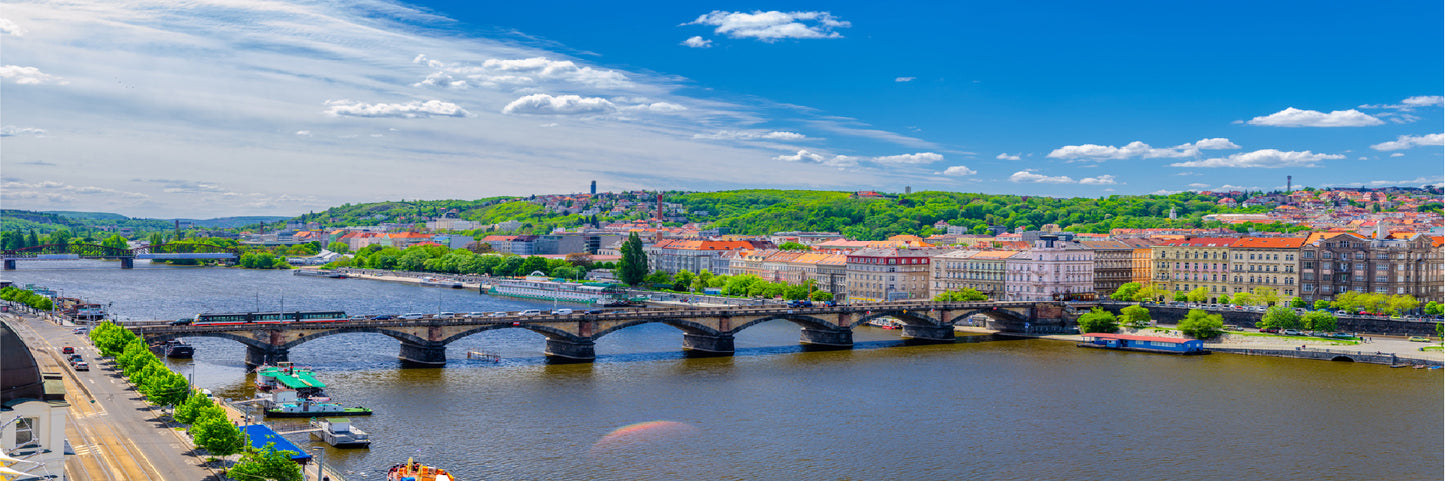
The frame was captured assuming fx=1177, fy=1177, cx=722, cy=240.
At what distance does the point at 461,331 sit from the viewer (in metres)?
73.9

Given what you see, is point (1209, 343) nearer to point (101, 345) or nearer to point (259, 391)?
point (259, 391)

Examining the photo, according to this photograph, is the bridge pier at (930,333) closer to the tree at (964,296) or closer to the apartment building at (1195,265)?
the tree at (964,296)

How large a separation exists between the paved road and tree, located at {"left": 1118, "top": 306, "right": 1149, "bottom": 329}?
77424 millimetres

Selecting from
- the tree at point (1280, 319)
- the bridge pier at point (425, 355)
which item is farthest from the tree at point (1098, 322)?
the bridge pier at point (425, 355)

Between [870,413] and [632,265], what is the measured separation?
101783 mm

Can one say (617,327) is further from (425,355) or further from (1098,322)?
(1098,322)

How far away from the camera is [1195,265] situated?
119 meters

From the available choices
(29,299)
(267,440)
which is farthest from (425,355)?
(29,299)

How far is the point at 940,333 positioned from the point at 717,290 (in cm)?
5441

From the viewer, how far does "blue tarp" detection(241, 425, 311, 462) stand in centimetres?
4350

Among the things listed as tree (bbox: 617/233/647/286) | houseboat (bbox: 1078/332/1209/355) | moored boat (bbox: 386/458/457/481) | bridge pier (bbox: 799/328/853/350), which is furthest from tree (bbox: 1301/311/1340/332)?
tree (bbox: 617/233/647/286)

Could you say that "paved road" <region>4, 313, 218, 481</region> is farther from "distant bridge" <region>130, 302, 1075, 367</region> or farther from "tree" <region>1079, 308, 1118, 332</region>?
"tree" <region>1079, 308, 1118, 332</region>

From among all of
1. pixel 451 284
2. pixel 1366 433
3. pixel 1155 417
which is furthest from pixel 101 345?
pixel 451 284

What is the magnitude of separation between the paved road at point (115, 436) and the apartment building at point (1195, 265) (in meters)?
97.9
